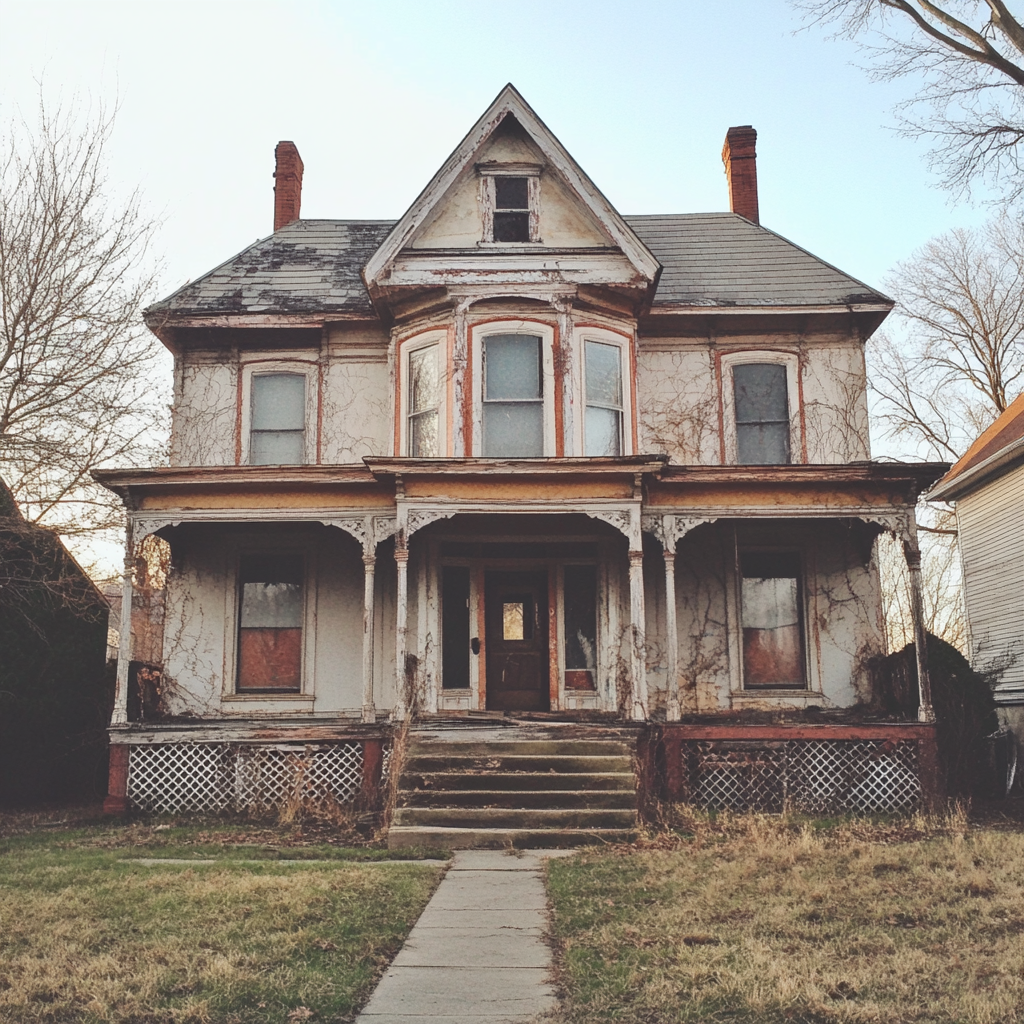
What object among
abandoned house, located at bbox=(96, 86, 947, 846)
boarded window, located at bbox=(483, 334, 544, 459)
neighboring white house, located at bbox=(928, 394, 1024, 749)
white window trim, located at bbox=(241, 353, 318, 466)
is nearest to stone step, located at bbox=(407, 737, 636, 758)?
abandoned house, located at bbox=(96, 86, 947, 846)

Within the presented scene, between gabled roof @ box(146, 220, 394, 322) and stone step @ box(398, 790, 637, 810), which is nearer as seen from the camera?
stone step @ box(398, 790, 637, 810)

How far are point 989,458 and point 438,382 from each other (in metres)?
9.58

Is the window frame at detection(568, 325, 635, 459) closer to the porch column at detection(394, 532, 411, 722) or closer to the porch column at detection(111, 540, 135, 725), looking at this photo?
the porch column at detection(394, 532, 411, 722)

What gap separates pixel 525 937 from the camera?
22.4 ft

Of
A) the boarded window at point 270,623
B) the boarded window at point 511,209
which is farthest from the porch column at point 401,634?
the boarded window at point 511,209

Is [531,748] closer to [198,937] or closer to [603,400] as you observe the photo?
[603,400]

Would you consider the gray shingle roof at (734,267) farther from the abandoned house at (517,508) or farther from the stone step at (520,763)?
the stone step at (520,763)

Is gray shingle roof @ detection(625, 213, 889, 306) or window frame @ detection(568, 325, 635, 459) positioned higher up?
gray shingle roof @ detection(625, 213, 889, 306)

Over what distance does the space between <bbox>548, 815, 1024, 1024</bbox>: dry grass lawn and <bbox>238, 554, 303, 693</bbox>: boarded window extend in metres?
7.07

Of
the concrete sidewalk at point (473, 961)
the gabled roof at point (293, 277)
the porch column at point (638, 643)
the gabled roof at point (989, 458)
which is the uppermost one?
the gabled roof at point (293, 277)

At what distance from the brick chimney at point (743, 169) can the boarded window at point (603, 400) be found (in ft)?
17.8

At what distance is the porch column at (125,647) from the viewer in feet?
44.9

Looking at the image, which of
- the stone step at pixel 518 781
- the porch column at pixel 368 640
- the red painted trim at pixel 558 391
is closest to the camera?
the stone step at pixel 518 781

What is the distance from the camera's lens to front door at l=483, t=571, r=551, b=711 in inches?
619
